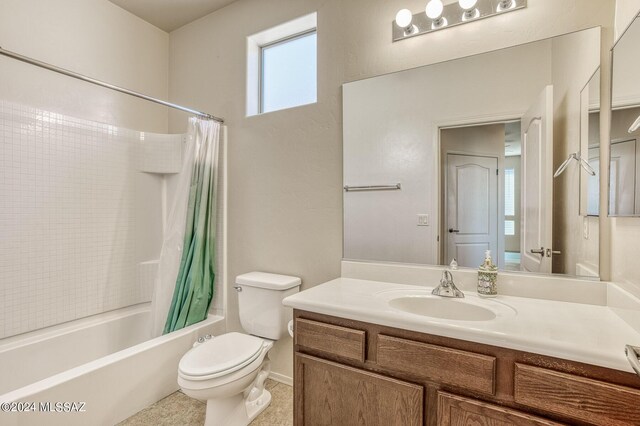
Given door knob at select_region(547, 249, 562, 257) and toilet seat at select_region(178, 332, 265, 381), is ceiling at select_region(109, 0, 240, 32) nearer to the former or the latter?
toilet seat at select_region(178, 332, 265, 381)

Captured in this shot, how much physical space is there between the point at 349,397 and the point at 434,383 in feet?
1.18

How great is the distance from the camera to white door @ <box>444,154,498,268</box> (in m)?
1.51

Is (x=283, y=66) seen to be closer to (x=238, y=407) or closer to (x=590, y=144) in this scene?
(x=590, y=144)

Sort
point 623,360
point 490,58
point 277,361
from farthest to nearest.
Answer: point 277,361 → point 490,58 → point 623,360

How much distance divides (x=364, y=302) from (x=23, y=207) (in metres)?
2.15

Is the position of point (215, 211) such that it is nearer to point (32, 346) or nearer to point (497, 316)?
point (32, 346)

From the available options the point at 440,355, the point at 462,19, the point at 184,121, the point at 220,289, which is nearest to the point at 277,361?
the point at 220,289

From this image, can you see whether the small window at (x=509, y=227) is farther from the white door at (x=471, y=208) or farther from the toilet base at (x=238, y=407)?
the toilet base at (x=238, y=407)

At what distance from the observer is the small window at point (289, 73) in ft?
7.29

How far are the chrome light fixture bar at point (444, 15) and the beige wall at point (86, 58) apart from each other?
2.13 meters

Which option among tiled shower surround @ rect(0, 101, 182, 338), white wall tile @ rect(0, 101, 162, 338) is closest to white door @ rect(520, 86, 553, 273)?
tiled shower surround @ rect(0, 101, 182, 338)

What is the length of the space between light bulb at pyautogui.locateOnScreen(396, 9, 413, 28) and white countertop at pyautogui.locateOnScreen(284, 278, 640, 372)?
1.38m

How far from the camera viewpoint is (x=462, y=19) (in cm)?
154

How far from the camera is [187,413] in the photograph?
1.85 metres
